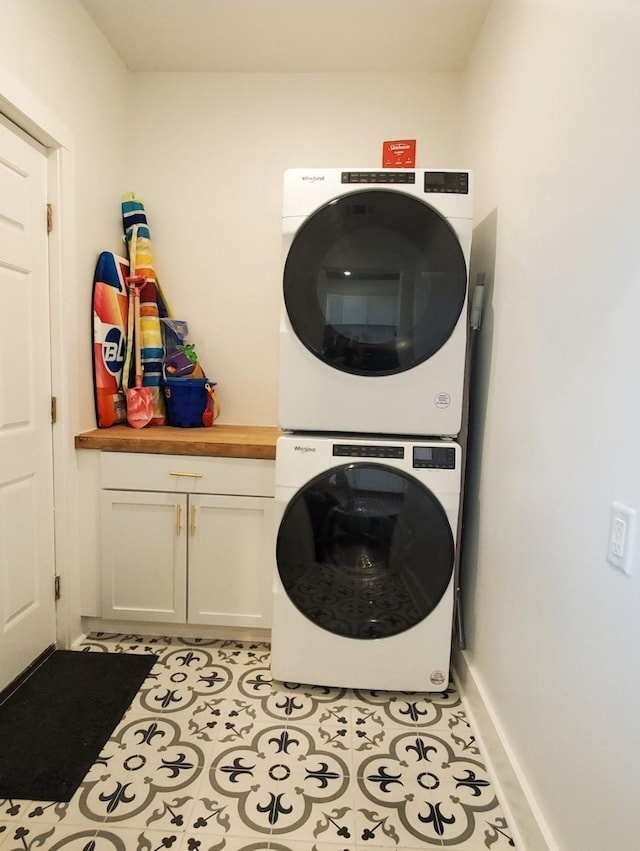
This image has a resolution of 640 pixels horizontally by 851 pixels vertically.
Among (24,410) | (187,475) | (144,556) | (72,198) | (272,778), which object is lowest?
(272,778)

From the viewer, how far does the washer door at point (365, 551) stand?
150 cm

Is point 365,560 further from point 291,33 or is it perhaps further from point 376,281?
point 291,33

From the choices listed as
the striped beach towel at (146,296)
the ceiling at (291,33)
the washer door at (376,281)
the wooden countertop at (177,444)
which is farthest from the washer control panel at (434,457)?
the ceiling at (291,33)

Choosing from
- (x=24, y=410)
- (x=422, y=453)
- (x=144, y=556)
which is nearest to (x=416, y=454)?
(x=422, y=453)

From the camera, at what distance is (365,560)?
1.52 meters

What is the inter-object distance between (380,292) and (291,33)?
4.18 ft

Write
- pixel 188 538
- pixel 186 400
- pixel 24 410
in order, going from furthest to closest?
1. pixel 186 400
2. pixel 188 538
3. pixel 24 410

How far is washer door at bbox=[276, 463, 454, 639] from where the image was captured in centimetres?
150

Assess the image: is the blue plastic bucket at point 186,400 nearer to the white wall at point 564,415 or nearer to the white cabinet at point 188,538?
the white cabinet at point 188,538

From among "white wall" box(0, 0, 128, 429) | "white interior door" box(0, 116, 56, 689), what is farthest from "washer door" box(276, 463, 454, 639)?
"white wall" box(0, 0, 128, 429)

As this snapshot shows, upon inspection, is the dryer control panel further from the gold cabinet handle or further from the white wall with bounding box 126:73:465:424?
the white wall with bounding box 126:73:465:424

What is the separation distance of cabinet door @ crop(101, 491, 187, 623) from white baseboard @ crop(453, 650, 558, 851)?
3.65 ft

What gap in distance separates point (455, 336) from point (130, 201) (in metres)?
1.64

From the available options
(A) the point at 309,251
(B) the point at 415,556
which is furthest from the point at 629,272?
(B) the point at 415,556
